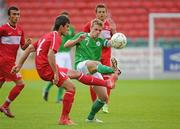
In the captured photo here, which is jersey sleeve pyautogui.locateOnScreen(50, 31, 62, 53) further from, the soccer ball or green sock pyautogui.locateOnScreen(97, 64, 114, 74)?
the soccer ball

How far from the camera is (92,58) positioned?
12.2 m

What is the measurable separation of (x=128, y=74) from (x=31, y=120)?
54.4 feet

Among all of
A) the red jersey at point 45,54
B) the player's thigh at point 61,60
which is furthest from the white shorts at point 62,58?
the red jersey at point 45,54

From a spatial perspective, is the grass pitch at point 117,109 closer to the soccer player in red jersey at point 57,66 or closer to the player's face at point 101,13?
the soccer player in red jersey at point 57,66

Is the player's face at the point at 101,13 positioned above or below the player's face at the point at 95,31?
above

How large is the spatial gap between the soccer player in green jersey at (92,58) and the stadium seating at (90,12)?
21.0 meters

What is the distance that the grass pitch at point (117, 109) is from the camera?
38.0 ft

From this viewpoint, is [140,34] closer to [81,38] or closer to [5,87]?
[5,87]

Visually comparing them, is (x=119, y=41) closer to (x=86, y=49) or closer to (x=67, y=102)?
(x=86, y=49)

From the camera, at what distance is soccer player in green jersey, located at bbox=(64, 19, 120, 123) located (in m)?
11.7

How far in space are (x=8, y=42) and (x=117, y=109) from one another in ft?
→ 10.9

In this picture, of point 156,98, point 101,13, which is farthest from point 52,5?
point 101,13

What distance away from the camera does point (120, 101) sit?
17.5 meters

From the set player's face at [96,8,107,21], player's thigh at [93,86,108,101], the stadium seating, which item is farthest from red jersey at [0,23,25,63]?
the stadium seating
